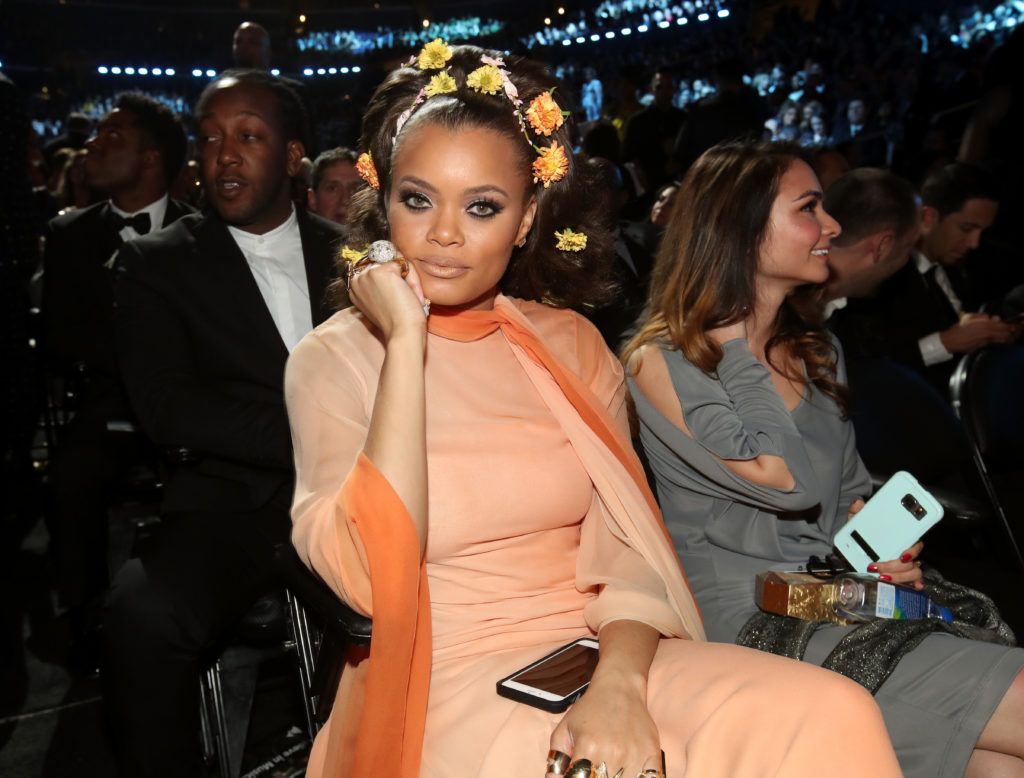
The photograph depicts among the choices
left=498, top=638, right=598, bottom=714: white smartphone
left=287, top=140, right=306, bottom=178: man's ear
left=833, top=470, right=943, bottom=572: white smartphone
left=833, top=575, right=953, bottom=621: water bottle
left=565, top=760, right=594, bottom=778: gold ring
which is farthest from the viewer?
left=287, top=140, right=306, bottom=178: man's ear

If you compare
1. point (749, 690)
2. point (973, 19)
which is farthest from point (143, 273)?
point (973, 19)

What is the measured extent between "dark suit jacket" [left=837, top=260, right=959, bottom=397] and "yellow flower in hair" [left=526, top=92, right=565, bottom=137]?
6.93 ft

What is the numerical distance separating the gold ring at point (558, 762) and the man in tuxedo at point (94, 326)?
222 cm

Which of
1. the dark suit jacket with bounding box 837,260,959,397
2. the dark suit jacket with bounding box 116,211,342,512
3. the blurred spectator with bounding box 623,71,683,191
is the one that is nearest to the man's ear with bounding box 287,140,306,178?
the dark suit jacket with bounding box 116,211,342,512

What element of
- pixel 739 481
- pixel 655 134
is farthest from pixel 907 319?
pixel 655 134

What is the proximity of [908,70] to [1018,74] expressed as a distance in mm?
5686

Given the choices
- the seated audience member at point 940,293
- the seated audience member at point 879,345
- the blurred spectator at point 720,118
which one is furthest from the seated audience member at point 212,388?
the blurred spectator at point 720,118

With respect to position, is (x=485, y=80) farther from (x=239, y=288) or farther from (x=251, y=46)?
(x=251, y=46)

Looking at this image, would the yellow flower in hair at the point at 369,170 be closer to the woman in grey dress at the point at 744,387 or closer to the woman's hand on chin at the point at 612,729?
the woman in grey dress at the point at 744,387

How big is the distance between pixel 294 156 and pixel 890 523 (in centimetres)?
215

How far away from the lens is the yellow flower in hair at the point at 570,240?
219 centimetres

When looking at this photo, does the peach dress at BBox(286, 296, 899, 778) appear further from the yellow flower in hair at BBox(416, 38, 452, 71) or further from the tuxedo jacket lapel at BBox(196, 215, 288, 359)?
the tuxedo jacket lapel at BBox(196, 215, 288, 359)

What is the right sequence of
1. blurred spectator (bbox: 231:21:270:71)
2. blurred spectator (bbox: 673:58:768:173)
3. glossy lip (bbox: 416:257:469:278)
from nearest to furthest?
glossy lip (bbox: 416:257:469:278)
blurred spectator (bbox: 231:21:270:71)
blurred spectator (bbox: 673:58:768:173)

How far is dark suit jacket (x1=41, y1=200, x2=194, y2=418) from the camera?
12.0 feet
